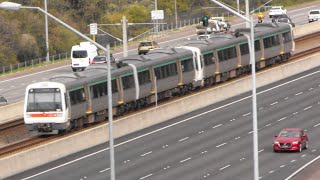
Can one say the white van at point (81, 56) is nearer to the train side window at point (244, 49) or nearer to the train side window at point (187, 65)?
the train side window at point (244, 49)

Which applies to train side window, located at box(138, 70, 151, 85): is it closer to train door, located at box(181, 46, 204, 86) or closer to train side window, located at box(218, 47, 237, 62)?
train door, located at box(181, 46, 204, 86)

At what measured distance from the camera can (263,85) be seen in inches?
3342

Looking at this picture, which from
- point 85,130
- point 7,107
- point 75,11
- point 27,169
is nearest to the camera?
point 27,169

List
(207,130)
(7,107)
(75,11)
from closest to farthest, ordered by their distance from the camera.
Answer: (207,130) < (7,107) < (75,11)

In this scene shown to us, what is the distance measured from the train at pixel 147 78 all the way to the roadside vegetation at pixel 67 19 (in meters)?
34.0

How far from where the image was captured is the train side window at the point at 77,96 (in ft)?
212

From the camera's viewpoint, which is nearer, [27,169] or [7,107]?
[27,169]

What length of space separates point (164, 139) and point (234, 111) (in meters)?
10.4

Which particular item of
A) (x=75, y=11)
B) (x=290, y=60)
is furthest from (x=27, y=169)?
(x=75, y=11)

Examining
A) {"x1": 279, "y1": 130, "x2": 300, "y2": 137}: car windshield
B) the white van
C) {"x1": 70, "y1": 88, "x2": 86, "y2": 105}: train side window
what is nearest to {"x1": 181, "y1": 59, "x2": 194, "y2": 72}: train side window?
{"x1": 70, "y1": 88, "x2": 86, "y2": 105}: train side window

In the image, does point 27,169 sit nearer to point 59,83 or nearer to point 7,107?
point 59,83

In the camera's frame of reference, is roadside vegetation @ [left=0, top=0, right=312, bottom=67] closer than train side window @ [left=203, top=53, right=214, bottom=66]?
No

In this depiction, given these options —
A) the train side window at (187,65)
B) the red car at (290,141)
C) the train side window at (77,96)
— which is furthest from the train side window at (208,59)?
the red car at (290,141)

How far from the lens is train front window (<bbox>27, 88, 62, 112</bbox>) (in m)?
63.2
